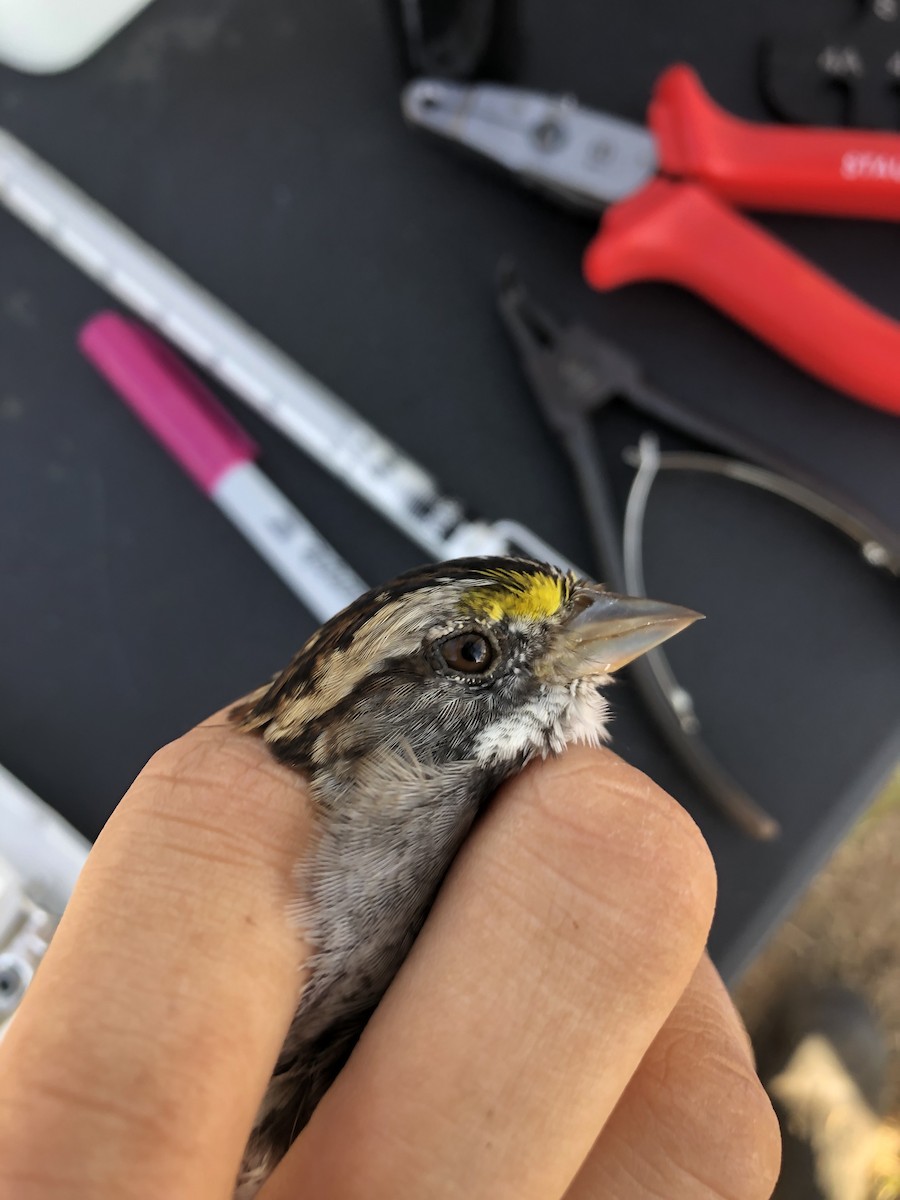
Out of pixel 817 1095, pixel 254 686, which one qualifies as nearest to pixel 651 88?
pixel 254 686

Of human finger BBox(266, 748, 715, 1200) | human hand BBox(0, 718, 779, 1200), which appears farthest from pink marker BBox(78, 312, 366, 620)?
human finger BBox(266, 748, 715, 1200)

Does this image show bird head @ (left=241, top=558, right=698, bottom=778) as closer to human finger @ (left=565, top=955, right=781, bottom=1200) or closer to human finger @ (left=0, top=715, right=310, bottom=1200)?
human finger @ (left=0, top=715, right=310, bottom=1200)

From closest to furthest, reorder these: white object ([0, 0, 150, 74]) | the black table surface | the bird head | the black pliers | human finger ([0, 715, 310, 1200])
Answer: human finger ([0, 715, 310, 1200]) < the bird head < the black pliers < the black table surface < white object ([0, 0, 150, 74])

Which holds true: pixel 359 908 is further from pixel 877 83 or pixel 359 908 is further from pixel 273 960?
pixel 877 83

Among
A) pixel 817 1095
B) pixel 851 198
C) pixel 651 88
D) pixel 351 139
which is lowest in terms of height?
pixel 817 1095

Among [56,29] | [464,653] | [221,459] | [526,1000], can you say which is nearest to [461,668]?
[464,653]

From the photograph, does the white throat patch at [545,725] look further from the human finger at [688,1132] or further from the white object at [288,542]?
the white object at [288,542]
